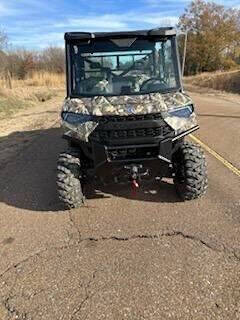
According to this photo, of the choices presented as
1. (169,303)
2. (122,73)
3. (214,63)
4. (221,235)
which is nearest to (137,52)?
(122,73)

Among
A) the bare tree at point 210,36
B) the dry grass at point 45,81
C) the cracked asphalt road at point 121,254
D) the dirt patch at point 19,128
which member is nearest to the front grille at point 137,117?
the cracked asphalt road at point 121,254

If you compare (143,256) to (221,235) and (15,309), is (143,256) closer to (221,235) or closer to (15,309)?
(221,235)

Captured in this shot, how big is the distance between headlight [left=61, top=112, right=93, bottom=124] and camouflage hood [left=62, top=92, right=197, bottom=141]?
0.10 feet

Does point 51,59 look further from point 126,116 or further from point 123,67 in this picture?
point 126,116

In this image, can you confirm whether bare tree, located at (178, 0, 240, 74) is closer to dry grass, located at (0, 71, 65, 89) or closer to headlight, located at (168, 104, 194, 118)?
dry grass, located at (0, 71, 65, 89)

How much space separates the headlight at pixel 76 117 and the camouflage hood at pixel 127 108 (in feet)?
0.10

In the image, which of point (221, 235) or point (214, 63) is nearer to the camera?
point (221, 235)

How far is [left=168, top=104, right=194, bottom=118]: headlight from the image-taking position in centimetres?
568

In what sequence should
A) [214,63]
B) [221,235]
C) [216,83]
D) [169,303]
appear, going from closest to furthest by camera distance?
[169,303], [221,235], [216,83], [214,63]

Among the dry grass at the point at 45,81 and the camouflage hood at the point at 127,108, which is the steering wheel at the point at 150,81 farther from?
the dry grass at the point at 45,81

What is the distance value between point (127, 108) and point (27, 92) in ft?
80.3

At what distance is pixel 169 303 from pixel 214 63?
62.5 meters

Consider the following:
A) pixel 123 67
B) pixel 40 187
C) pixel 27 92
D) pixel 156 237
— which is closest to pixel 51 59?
pixel 27 92

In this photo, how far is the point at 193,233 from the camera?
5.11 m
